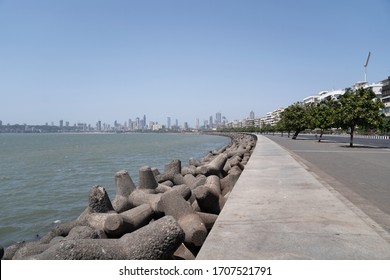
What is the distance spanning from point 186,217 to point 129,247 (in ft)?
4.75

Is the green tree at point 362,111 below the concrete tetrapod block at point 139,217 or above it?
above

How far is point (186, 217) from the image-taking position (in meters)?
4.96

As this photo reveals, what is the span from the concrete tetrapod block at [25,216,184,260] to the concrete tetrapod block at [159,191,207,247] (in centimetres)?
73

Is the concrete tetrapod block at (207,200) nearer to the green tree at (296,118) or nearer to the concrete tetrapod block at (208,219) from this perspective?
the concrete tetrapod block at (208,219)

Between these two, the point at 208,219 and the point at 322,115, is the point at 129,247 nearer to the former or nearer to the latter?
the point at 208,219

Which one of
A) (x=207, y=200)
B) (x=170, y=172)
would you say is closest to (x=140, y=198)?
(x=207, y=200)

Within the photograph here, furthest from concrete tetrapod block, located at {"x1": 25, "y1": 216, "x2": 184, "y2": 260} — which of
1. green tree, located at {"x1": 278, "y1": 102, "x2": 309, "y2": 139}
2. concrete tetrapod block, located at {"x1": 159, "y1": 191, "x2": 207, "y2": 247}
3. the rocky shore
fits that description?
green tree, located at {"x1": 278, "y1": 102, "x2": 309, "y2": 139}

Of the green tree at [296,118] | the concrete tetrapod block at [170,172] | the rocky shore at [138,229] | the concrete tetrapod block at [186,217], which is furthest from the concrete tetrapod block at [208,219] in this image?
the green tree at [296,118]

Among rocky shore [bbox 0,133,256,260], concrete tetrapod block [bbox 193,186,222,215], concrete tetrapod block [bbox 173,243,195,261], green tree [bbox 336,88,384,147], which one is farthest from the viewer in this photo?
green tree [bbox 336,88,384,147]

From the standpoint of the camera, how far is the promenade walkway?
11.0 feet

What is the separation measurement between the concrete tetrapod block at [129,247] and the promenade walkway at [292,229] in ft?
1.50

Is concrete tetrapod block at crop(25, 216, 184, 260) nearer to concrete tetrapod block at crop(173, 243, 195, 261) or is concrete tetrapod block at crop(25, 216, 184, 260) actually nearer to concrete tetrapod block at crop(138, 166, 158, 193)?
concrete tetrapod block at crop(173, 243, 195, 261)

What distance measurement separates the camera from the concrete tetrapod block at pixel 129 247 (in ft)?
10.8

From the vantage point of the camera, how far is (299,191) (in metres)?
6.64
